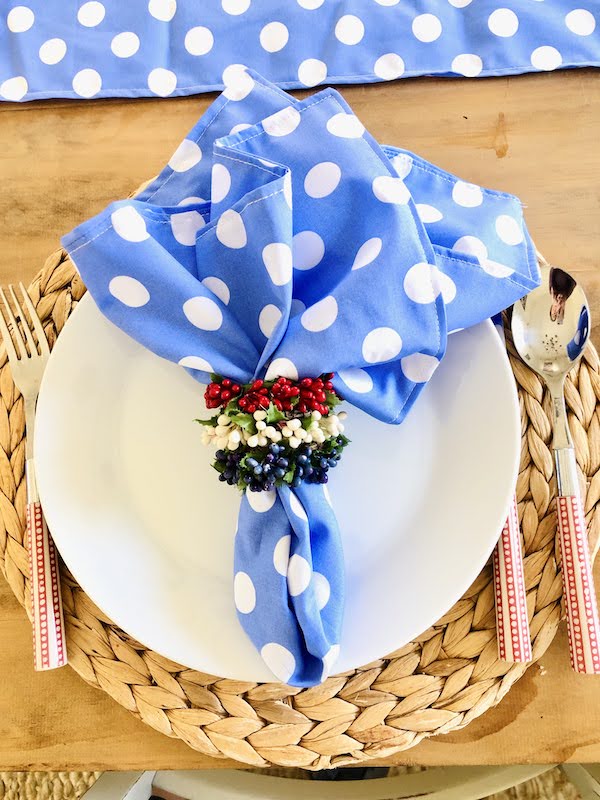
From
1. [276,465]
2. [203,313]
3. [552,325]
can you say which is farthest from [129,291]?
[552,325]

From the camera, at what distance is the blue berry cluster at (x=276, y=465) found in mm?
444

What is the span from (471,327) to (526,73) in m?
0.30

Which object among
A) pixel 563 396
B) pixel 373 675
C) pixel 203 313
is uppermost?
pixel 203 313

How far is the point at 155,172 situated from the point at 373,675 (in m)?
0.48

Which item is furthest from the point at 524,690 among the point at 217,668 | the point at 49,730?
the point at 49,730

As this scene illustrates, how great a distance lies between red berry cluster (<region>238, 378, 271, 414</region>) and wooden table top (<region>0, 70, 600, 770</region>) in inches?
10.9

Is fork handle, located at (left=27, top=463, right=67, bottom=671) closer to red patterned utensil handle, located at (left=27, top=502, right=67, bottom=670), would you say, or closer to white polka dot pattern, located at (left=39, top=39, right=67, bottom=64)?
red patterned utensil handle, located at (left=27, top=502, right=67, bottom=670)

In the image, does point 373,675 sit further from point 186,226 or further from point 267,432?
point 186,226

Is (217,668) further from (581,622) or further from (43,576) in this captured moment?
(581,622)

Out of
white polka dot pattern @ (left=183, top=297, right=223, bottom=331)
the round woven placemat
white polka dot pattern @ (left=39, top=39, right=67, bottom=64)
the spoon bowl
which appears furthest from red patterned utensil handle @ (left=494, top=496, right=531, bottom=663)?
white polka dot pattern @ (left=39, top=39, right=67, bottom=64)

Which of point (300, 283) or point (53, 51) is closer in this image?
point (300, 283)

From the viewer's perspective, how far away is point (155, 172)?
0.65 metres

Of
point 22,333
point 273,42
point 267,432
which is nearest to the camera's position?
point 267,432

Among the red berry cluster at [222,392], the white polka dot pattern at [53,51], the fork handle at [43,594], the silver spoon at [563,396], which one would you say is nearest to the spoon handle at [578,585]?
the silver spoon at [563,396]
